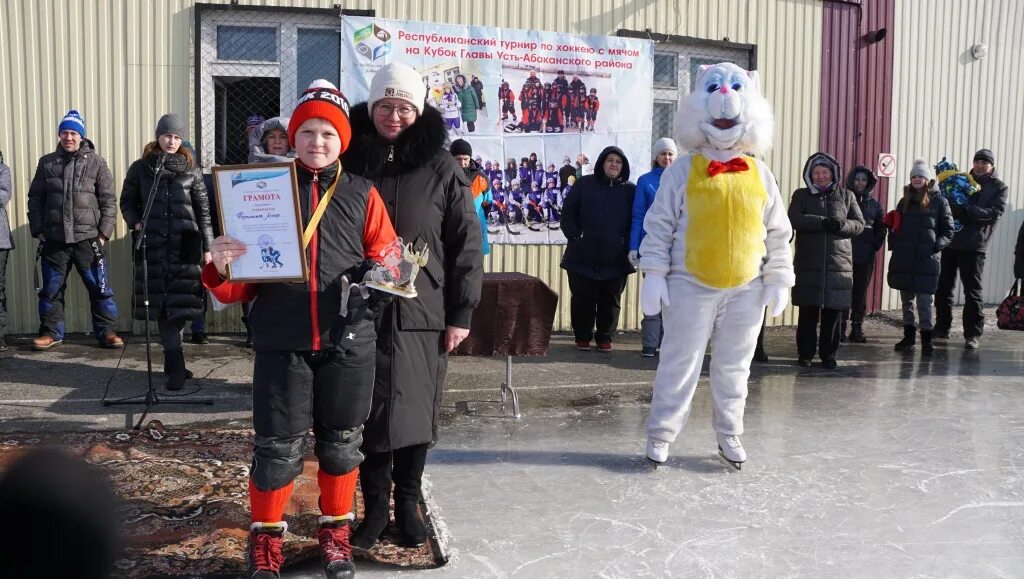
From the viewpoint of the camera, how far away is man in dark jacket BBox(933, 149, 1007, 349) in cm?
845

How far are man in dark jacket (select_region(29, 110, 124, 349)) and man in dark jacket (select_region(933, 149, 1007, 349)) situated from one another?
804cm

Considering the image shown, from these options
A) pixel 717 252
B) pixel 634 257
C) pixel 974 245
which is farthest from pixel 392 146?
pixel 974 245

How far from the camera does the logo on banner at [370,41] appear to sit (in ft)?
27.0

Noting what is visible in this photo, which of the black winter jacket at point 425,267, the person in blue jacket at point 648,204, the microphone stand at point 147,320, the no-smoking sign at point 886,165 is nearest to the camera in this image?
the black winter jacket at point 425,267

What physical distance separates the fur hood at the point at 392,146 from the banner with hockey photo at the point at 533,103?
520cm

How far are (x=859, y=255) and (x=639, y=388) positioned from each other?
3.28 meters

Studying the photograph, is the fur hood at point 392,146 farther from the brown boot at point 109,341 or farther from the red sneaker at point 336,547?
the brown boot at point 109,341

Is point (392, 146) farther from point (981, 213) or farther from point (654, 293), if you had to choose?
point (981, 213)

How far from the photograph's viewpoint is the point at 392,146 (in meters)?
3.42

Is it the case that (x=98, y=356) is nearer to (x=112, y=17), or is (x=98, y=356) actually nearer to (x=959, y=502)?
(x=112, y=17)

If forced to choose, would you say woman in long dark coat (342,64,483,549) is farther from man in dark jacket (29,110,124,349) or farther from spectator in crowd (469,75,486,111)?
spectator in crowd (469,75,486,111)

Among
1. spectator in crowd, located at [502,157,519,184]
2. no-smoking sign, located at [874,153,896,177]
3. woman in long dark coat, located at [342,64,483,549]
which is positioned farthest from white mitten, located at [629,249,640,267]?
no-smoking sign, located at [874,153,896,177]

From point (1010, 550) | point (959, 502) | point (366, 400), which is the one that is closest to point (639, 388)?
point (959, 502)

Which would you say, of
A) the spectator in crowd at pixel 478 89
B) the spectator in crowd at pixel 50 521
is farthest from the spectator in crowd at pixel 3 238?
the spectator in crowd at pixel 50 521
